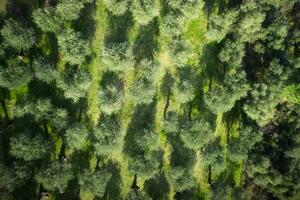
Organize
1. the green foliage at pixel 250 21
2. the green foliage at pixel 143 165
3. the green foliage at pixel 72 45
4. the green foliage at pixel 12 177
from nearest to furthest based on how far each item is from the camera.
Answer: the green foliage at pixel 12 177 < the green foliage at pixel 72 45 < the green foliage at pixel 143 165 < the green foliage at pixel 250 21

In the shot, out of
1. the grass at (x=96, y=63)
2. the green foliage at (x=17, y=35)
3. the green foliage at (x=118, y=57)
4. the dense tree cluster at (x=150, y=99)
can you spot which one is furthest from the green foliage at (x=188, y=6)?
the green foliage at (x=17, y=35)

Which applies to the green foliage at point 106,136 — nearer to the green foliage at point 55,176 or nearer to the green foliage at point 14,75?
the green foliage at point 55,176

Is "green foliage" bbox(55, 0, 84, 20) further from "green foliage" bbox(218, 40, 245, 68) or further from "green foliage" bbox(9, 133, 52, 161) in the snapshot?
"green foliage" bbox(218, 40, 245, 68)

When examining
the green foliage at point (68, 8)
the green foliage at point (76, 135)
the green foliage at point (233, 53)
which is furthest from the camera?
the green foliage at point (233, 53)

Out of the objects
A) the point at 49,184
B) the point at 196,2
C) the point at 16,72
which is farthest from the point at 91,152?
the point at 196,2

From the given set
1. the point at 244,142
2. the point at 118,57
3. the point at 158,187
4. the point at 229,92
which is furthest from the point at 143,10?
the point at 158,187

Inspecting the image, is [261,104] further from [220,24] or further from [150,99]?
[150,99]
